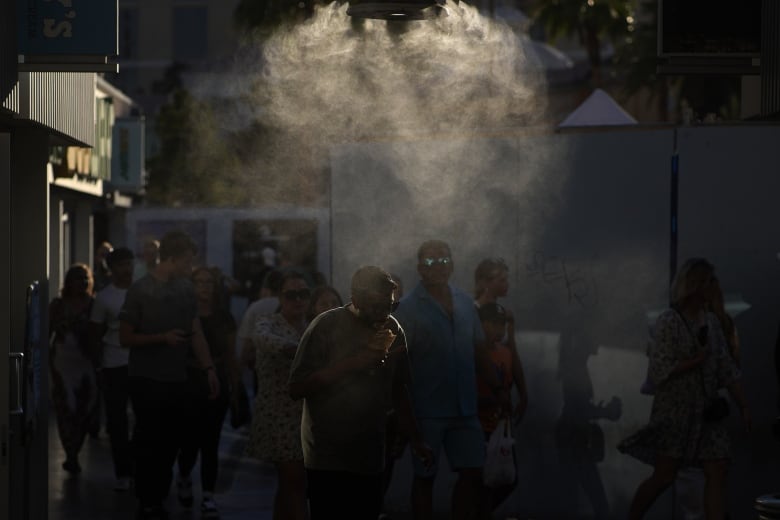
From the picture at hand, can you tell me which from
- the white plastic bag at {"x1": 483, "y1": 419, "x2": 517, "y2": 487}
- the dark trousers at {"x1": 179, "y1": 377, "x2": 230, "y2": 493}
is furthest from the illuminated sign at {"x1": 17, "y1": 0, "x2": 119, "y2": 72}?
the dark trousers at {"x1": 179, "y1": 377, "x2": 230, "y2": 493}

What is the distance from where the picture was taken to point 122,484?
41.4 ft

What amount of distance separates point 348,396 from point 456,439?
75.8 inches

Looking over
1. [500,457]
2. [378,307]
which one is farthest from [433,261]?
[378,307]

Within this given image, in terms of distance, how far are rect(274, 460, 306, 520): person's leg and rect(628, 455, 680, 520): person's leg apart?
1936mm

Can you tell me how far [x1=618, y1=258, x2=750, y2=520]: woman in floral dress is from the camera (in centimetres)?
980

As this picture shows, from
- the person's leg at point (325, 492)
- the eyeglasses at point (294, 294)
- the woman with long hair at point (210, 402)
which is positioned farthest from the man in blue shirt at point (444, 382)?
the woman with long hair at point (210, 402)

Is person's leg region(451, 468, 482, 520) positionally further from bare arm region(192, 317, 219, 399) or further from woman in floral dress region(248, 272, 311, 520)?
bare arm region(192, 317, 219, 399)

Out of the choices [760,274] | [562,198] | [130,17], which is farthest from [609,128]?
[130,17]

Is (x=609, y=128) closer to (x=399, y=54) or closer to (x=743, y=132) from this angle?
(x=743, y=132)

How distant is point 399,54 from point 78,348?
5.90 meters

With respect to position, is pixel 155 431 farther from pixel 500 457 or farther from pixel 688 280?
pixel 688 280

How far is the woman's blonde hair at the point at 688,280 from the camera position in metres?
9.74

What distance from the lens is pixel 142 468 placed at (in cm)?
1075

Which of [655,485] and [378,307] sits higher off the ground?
[378,307]
